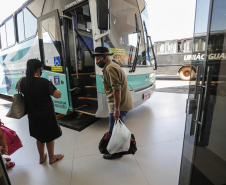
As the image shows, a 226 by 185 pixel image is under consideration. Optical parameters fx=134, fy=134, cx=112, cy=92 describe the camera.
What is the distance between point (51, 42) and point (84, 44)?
2.34ft

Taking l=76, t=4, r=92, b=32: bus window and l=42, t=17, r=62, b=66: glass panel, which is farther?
l=76, t=4, r=92, b=32: bus window

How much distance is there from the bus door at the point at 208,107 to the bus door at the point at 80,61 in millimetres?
2019

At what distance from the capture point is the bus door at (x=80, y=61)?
115 inches

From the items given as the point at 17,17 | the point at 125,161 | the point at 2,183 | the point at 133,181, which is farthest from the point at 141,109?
the point at 17,17

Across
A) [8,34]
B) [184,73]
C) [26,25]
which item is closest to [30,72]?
[26,25]

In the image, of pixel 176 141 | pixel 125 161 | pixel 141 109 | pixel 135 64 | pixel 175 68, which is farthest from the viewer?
pixel 175 68

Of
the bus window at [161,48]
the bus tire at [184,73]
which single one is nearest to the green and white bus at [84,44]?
the bus tire at [184,73]

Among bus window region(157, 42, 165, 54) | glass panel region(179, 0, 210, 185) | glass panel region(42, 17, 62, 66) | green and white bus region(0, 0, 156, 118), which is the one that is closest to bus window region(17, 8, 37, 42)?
green and white bus region(0, 0, 156, 118)

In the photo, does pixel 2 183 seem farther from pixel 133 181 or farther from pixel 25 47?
pixel 25 47

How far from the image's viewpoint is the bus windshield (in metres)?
2.65

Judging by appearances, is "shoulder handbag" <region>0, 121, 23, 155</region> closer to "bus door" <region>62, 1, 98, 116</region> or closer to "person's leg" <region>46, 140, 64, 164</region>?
"person's leg" <region>46, 140, 64, 164</region>

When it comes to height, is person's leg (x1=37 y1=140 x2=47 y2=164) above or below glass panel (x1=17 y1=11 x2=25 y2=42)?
below

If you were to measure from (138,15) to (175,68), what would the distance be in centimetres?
719

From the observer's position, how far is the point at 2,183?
0.88 meters
